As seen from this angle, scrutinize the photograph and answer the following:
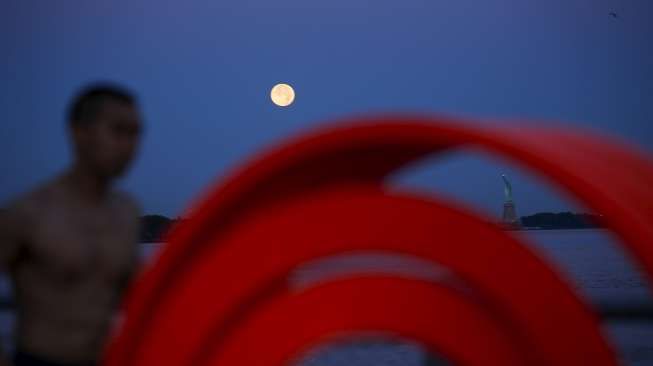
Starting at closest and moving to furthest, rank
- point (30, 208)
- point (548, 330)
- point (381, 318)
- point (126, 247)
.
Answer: point (548, 330) → point (381, 318) → point (30, 208) → point (126, 247)

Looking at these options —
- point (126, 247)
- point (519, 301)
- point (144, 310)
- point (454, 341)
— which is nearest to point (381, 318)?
point (454, 341)

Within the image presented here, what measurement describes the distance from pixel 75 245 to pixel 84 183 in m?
0.19

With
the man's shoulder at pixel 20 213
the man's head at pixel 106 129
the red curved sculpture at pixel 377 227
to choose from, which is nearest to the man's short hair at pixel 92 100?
the man's head at pixel 106 129

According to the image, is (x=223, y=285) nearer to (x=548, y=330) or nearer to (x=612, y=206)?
(x=548, y=330)

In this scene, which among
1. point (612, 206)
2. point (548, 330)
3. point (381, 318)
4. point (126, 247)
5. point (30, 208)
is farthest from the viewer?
point (126, 247)

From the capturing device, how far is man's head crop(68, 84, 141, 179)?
1.94m

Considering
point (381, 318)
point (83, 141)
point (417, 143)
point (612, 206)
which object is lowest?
point (381, 318)

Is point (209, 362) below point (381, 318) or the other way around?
below

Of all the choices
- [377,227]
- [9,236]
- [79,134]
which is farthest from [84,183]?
[377,227]

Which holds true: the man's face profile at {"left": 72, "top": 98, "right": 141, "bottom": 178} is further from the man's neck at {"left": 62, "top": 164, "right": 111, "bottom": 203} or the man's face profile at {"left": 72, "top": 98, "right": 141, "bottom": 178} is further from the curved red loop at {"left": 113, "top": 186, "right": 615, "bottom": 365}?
the curved red loop at {"left": 113, "top": 186, "right": 615, "bottom": 365}

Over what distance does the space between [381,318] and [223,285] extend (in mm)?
314

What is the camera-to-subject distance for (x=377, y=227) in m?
1.45

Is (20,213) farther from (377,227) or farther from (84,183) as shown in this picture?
(377,227)

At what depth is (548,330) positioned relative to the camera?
1.38m
